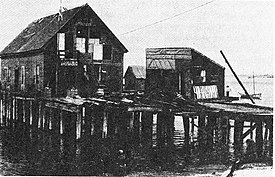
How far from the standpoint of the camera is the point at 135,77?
171ft

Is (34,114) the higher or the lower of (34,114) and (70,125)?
the higher

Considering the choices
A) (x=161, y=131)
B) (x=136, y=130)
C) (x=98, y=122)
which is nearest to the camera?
(x=161, y=131)

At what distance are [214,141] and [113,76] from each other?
933 cm

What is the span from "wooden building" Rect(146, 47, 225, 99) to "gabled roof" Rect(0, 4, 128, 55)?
99.4 inches

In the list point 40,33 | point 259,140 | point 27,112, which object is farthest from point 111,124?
point 259,140

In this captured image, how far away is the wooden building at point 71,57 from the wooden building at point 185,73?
7.41 ft

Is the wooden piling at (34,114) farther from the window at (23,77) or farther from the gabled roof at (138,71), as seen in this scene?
the gabled roof at (138,71)

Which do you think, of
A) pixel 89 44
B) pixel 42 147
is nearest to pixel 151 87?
pixel 89 44

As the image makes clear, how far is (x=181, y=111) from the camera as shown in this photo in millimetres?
23219

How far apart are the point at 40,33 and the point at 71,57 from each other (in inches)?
136

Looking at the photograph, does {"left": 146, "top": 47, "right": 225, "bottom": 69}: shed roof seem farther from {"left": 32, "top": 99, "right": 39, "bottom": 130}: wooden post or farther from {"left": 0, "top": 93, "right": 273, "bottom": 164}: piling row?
{"left": 32, "top": 99, "right": 39, "bottom": 130}: wooden post

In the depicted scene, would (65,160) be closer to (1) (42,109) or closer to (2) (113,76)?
(1) (42,109)

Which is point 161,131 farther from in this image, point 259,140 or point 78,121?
point 259,140

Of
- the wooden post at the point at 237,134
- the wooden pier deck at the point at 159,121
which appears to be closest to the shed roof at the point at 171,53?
the wooden pier deck at the point at 159,121
